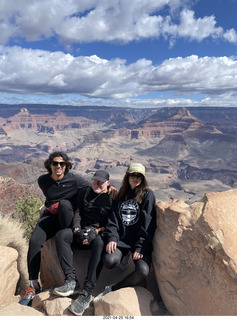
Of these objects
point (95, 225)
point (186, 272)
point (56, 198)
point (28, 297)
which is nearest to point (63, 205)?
point (56, 198)

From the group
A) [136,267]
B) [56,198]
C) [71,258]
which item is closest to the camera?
[136,267]

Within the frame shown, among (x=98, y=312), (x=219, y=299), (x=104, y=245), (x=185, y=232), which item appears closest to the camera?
(x=219, y=299)

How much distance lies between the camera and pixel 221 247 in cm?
361

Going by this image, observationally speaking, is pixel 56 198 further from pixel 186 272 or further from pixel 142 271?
pixel 186 272

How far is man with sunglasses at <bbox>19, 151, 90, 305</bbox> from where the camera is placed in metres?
4.70

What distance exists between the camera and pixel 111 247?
14.1 ft

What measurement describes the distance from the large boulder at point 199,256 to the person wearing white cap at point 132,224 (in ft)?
0.78

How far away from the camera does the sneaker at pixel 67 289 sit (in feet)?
13.5

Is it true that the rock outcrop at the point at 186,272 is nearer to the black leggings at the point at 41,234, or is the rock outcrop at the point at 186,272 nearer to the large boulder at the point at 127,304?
the large boulder at the point at 127,304

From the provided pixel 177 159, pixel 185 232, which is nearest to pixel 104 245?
pixel 185 232

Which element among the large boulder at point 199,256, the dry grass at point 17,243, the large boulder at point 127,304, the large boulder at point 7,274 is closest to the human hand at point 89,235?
the large boulder at point 127,304

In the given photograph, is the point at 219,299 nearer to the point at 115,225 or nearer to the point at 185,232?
the point at 185,232

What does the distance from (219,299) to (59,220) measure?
3127 mm

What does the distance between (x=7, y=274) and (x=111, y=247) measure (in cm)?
232
